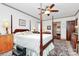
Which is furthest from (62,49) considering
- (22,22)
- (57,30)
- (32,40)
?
(22,22)

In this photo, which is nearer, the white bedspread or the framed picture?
the white bedspread

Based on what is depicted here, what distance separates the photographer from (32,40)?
6.59 ft

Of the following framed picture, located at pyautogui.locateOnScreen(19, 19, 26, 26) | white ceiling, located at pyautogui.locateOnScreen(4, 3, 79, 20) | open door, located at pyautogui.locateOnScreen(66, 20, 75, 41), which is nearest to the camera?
white ceiling, located at pyautogui.locateOnScreen(4, 3, 79, 20)

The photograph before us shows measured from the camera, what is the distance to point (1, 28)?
2.13 meters

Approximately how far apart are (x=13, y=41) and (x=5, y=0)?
0.88 meters

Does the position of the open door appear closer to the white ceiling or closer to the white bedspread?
the white ceiling

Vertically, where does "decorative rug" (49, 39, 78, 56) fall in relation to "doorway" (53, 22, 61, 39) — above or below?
below

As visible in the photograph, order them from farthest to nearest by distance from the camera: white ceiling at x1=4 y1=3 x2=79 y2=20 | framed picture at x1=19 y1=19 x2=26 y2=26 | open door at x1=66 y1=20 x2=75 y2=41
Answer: framed picture at x1=19 y1=19 x2=26 y2=26 < open door at x1=66 y1=20 x2=75 y2=41 < white ceiling at x1=4 y1=3 x2=79 y2=20

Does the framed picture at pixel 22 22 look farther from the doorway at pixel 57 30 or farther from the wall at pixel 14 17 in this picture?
the doorway at pixel 57 30

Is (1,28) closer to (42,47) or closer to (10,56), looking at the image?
(10,56)

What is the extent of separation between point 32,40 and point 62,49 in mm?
729

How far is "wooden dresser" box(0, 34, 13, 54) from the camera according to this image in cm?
217

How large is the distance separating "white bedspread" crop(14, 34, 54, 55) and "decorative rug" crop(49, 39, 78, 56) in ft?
0.38

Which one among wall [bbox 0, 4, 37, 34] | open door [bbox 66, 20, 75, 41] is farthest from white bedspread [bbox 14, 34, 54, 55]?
open door [bbox 66, 20, 75, 41]
